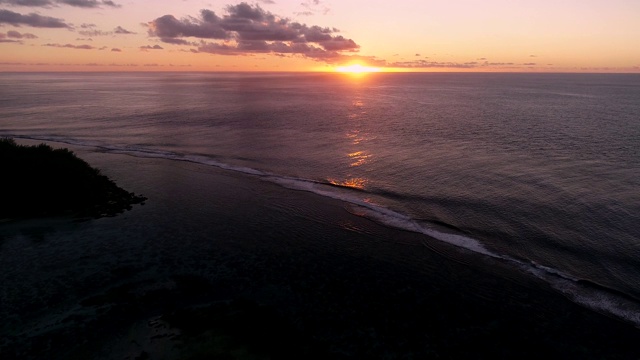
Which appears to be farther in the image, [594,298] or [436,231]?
[436,231]

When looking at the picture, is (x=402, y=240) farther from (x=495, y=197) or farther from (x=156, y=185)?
(x=156, y=185)

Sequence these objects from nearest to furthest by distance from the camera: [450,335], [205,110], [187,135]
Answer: [450,335] < [187,135] < [205,110]

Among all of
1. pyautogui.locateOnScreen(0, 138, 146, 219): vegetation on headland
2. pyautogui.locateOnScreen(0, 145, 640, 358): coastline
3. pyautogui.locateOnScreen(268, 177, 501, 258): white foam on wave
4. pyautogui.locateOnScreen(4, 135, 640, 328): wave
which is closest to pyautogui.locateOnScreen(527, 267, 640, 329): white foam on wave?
pyautogui.locateOnScreen(4, 135, 640, 328): wave

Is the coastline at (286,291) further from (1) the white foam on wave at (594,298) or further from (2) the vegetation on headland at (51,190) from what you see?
(2) the vegetation on headland at (51,190)

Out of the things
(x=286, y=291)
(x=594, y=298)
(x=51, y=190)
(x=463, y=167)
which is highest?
(x=51, y=190)

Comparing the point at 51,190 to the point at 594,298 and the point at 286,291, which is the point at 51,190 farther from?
the point at 594,298

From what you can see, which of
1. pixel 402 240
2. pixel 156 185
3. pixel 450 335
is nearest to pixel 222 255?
pixel 402 240

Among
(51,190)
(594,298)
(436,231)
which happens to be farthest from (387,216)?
(51,190)
